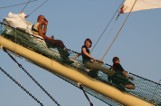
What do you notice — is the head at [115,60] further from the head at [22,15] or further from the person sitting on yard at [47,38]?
the head at [22,15]

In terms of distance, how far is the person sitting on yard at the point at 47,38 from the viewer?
10398mm

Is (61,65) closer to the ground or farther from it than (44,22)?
closer to the ground

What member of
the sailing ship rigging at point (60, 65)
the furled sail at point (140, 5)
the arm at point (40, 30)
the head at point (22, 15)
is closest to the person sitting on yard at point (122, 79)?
the sailing ship rigging at point (60, 65)

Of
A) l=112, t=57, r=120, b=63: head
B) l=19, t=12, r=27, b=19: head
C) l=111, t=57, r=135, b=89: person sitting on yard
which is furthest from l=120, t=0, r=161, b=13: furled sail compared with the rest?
l=19, t=12, r=27, b=19: head

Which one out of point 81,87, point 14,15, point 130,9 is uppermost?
point 130,9

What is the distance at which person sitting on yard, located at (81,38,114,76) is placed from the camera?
10.0m

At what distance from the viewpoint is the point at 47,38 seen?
417 inches

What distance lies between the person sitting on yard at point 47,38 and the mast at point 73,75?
8.7 inches

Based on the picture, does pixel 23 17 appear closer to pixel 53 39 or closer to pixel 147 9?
pixel 53 39

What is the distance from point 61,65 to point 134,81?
62.2 inches

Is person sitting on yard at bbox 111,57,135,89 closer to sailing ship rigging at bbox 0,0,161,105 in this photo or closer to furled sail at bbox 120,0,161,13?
sailing ship rigging at bbox 0,0,161,105

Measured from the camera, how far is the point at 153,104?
987cm

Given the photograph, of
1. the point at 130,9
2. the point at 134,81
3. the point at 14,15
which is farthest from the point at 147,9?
the point at 14,15

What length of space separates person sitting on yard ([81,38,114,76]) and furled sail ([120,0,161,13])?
1660 millimetres
